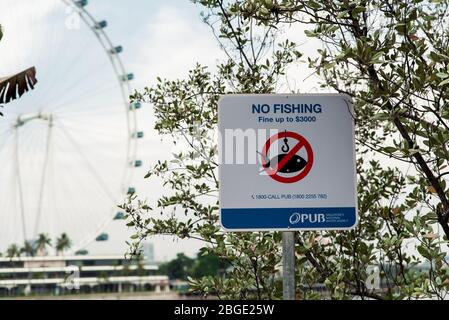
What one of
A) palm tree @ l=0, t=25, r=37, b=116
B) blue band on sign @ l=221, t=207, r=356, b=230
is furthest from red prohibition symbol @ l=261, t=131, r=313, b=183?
palm tree @ l=0, t=25, r=37, b=116

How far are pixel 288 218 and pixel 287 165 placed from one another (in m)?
0.21

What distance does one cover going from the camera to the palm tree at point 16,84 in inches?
427

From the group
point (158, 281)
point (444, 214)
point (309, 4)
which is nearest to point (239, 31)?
point (309, 4)

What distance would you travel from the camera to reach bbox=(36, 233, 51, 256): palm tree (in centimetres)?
7638

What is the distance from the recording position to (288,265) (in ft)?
8.71

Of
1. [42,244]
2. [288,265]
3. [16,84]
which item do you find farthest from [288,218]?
[42,244]

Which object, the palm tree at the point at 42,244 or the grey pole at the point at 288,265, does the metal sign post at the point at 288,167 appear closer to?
the grey pole at the point at 288,265

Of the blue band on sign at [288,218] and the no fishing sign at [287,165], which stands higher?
the no fishing sign at [287,165]

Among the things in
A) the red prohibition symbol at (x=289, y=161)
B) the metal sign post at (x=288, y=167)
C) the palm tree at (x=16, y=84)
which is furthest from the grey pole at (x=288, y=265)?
the palm tree at (x=16, y=84)

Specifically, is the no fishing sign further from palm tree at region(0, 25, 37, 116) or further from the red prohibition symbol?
palm tree at region(0, 25, 37, 116)

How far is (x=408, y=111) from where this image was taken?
377cm
